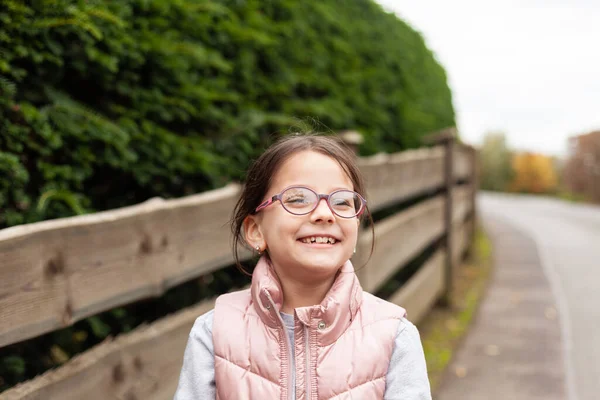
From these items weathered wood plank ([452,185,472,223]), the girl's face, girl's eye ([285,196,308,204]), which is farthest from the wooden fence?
weathered wood plank ([452,185,472,223])

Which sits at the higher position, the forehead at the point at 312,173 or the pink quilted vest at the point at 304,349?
the forehead at the point at 312,173

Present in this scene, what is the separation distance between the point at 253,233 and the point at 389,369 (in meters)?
0.58

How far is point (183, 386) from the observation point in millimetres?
1797

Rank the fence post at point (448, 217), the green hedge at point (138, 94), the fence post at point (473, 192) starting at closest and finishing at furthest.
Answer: the green hedge at point (138, 94) → the fence post at point (448, 217) → the fence post at point (473, 192)

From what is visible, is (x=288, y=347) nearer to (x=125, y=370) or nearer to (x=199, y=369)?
(x=199, y=369)

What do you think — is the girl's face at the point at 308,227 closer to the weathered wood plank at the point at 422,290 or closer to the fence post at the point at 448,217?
the weathered wood plank at the point at 422,290

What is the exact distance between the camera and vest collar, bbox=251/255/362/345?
68.1 inches

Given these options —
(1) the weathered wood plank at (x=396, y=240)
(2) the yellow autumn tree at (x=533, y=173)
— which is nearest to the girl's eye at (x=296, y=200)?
(1) the weathered wood plank at (x=396, y=240)

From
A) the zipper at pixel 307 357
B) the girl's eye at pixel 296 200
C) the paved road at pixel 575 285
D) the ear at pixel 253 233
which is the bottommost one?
the paved road at pixel 575 285

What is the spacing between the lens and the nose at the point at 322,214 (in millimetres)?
1764

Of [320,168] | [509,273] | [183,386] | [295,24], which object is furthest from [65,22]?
[509,273]

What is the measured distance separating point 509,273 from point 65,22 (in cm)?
858

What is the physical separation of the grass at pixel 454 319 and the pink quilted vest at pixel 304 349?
3.03 metres

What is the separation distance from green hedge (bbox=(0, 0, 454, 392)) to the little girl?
2.42ft
